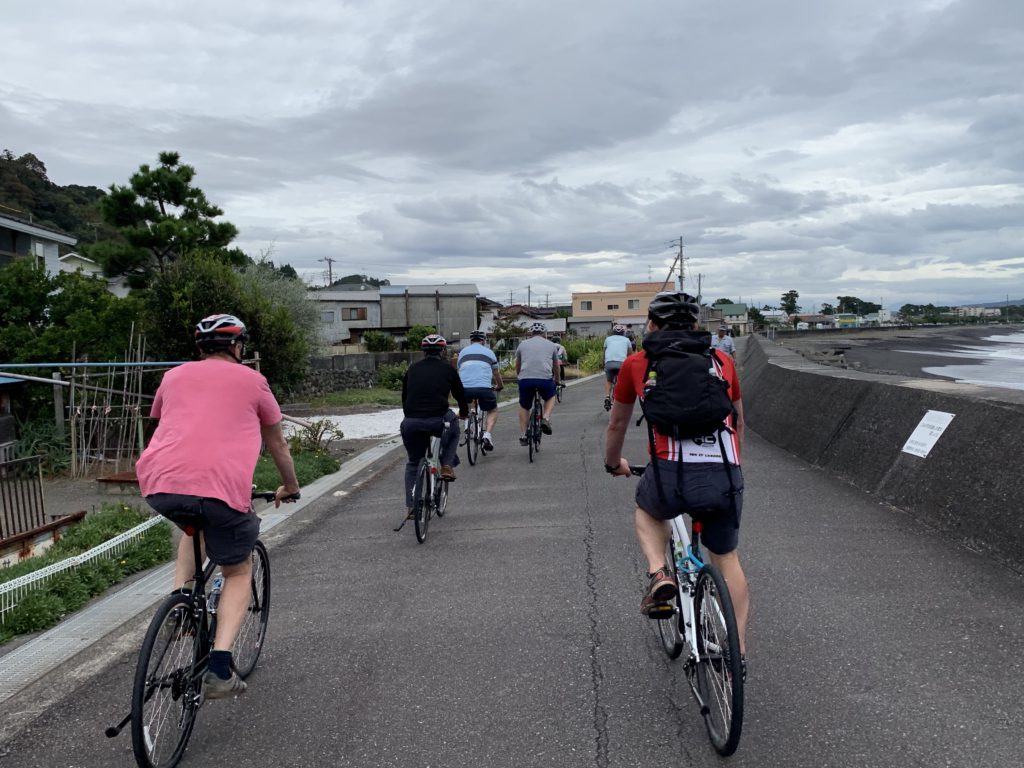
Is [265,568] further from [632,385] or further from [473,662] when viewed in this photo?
[632,385]

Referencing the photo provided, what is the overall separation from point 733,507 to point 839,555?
287 cm

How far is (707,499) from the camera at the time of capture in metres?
3.50

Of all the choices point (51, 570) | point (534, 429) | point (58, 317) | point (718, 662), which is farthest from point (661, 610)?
point (58, 317)

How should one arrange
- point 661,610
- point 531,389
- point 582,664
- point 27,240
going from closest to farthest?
point 661,610, point 582,664, point 531,389, point 27,240

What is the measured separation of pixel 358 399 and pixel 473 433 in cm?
1395

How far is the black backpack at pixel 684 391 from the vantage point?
343cm

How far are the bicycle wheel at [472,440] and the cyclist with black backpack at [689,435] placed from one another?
25.5ft

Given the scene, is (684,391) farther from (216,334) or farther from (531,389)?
(531,389)

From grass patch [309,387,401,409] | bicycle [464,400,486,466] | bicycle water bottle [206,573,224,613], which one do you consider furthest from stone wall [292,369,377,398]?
bicycle water bottle [206,573,224,613]

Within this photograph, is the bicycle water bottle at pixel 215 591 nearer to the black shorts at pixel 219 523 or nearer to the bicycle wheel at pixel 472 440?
the black shorts at pixel 219 523

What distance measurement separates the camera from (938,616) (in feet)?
15.2

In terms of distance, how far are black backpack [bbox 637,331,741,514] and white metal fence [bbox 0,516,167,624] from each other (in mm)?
4342

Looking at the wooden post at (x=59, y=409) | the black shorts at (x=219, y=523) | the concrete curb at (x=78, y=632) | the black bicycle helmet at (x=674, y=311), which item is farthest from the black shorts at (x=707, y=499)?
the wooden post at (x=59, y=409)

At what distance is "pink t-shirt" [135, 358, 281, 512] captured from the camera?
343cm
